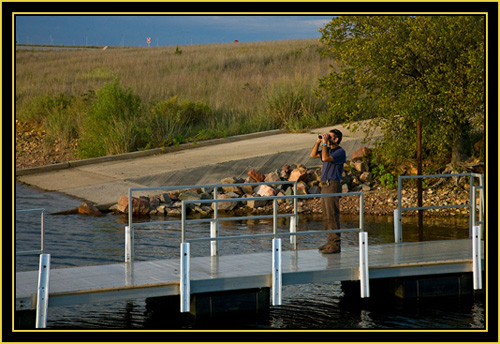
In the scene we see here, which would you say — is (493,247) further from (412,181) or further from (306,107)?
(306,107)

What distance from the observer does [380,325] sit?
1158 cm

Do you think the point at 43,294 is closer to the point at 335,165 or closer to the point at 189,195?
the point at 335,165

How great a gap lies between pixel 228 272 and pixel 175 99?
20875mm

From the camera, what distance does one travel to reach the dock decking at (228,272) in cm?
1064

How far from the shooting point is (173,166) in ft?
82.2

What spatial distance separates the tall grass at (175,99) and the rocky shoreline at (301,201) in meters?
5.31

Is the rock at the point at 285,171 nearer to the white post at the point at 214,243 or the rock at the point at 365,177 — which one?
the rock at the point at 365,177

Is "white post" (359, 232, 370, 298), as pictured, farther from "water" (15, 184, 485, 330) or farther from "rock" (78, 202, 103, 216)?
"rock" (78, 202, 103, 216)

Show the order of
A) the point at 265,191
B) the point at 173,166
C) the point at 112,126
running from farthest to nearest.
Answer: the point at 112,126 → the point at 173,166 → the point at 265,191

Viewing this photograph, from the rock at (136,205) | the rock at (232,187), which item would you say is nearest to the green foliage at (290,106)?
the rock at (232,187)

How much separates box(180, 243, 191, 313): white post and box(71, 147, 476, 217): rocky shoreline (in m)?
9.78

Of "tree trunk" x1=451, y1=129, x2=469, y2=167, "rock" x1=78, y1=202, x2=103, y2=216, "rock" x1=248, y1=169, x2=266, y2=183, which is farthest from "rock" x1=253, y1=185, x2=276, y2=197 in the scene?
"tree trunk" x1=451, y1=129, x2=469, y2=167

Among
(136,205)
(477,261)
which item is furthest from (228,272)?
(136,205)

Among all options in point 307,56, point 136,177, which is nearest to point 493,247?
point 136,177
